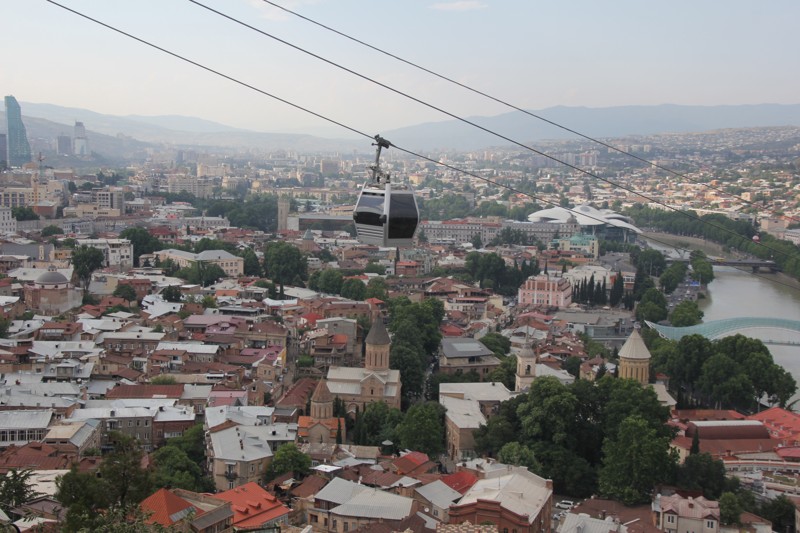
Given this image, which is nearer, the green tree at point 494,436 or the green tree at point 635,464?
the green tree at point 635,464

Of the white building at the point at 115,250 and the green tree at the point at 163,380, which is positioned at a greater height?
the white building at the point at 115,250

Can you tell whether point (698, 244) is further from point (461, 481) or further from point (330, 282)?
point (461, 481)

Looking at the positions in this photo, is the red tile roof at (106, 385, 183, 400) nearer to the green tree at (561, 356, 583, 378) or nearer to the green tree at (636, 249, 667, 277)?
the green tree at (561, 356, 583, 378)

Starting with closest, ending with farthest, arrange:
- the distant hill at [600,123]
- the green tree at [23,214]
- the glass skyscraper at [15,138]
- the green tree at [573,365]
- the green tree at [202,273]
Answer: the green tree at [573,365], the green tree at [202,273], the green tree at [23,214], the glass skyscraper at [15,138], the distant hill at [600,123]

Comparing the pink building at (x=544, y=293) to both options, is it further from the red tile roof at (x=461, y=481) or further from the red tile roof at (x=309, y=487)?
Answer: the red tile roof at (x=309, y=487)

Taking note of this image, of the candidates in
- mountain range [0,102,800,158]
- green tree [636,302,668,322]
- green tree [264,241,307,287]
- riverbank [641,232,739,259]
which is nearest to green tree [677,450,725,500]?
green tree [636,302,668,322]

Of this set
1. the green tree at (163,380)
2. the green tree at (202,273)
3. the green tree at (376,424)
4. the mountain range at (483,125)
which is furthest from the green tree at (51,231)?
the mountain range at (483,125)

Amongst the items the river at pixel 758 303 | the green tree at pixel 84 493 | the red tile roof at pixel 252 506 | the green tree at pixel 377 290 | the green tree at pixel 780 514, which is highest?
the green tree at pixel 84 493

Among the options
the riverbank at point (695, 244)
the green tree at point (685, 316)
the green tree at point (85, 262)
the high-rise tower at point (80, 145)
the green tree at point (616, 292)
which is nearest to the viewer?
the green tree at point (685, 316)
